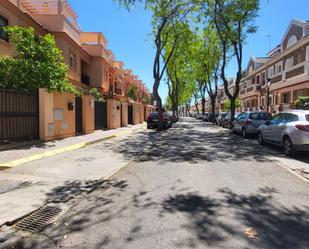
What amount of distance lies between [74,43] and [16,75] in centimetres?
1221

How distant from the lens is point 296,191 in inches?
269

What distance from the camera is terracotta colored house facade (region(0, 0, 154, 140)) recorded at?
15.5m

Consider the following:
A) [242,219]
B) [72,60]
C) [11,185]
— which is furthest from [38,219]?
[72,60]

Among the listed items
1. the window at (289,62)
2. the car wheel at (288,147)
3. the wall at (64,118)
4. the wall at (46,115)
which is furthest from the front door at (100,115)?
the window at (289,62)

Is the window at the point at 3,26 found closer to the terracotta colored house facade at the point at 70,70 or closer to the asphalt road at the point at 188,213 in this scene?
the terracotta colored house facade at the point at 70,70

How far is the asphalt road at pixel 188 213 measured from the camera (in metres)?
4.27

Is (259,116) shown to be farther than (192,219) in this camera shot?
Yes

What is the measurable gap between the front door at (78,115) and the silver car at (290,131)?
10.5 metres

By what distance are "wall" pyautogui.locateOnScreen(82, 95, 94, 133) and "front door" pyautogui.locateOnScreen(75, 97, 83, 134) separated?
23 centimetres

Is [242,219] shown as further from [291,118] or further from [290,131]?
[291,118]

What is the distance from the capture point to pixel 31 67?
13.9 metres

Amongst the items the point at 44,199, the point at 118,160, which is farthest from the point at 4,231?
the point at 118,160

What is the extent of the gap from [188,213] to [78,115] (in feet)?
49.9

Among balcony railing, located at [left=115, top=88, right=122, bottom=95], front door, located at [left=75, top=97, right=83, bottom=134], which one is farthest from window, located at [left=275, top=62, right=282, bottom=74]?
front door, located at [left=75, top=97, right=83, bottom=134]
